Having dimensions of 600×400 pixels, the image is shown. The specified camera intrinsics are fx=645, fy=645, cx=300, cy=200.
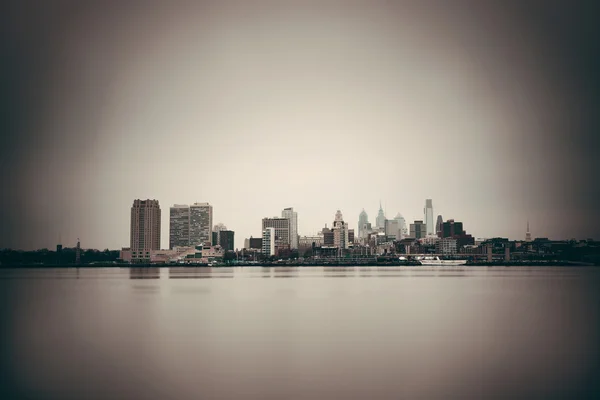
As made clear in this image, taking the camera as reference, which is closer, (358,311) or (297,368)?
(297,368)

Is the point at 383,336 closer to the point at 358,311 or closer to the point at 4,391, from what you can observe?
the point at 358,311

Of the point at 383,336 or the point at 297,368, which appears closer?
the point at 297,368

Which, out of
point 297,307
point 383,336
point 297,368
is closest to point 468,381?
point 297,368

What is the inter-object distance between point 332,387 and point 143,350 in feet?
31.8

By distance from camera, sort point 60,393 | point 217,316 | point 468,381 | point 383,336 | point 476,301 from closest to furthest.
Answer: point 60,393 → point 468,381 → point 383,336 → point 217,316 → point 476,301

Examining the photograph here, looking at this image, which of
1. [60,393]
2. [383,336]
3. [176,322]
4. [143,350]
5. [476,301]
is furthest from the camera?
[476,301]

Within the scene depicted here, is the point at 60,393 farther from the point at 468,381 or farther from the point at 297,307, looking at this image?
the point at 297,307

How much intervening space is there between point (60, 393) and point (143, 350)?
7059 millimetres

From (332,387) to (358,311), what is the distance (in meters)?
21.2

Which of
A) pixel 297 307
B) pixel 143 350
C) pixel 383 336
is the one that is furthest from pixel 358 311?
pixel 143 350

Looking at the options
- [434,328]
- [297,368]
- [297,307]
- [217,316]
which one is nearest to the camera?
[297,368]

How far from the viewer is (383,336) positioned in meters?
29.0

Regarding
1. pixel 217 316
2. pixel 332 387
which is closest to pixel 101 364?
pixel 332 387

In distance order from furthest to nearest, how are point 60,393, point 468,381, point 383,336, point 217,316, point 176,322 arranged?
point 217,316 → point 176,322 → point 383,336 → point 468,381 → point 60,393
